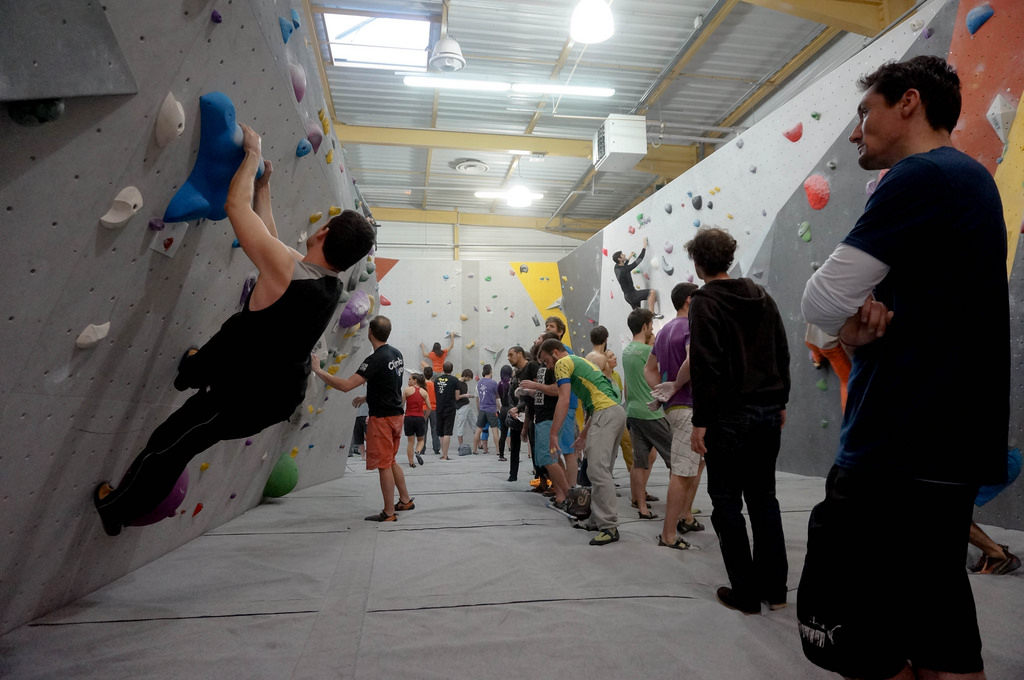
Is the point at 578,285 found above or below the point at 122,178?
above

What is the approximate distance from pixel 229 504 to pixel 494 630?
2313 millimetres

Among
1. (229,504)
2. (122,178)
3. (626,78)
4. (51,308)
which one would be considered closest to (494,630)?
(51,308)

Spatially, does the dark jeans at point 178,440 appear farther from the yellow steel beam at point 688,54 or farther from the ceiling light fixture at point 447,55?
the yellow steel beam at point 688,54

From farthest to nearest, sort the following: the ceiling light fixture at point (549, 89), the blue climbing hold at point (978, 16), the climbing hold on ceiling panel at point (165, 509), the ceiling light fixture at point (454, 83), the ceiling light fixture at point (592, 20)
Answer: the ceiling light fixture at point (549, 89)
the ceiling light fixture at point (454, 83)
the ceiling light fixture at point (592, 20)
the blue climbing hold at point (978, 16)
the climbing hold on ceiling panel at point (165, 509)

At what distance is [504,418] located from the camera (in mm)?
7734

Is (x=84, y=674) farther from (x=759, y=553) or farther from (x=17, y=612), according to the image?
(x=759, y=553)

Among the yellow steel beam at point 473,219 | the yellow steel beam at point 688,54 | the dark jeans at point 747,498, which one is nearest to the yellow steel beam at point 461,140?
the yellow steel beam at point 688,54

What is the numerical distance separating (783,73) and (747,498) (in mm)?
7795

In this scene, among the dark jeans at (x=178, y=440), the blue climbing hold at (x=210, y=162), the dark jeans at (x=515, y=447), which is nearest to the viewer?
the blue climbing hold at (x=210, y=162)

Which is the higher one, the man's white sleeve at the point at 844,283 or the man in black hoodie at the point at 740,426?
the man's white sleeve at the point at 844,283

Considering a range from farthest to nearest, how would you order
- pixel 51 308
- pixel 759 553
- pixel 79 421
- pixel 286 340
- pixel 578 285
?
pixel 578 285, pixel 759 553, pixel 286 340, pixel 79 421, pixel 51 308

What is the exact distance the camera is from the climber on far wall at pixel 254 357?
195 cm

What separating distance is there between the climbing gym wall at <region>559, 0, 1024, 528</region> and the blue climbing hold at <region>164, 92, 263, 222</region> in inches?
148

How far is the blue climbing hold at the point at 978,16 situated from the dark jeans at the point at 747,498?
9.52 ft
